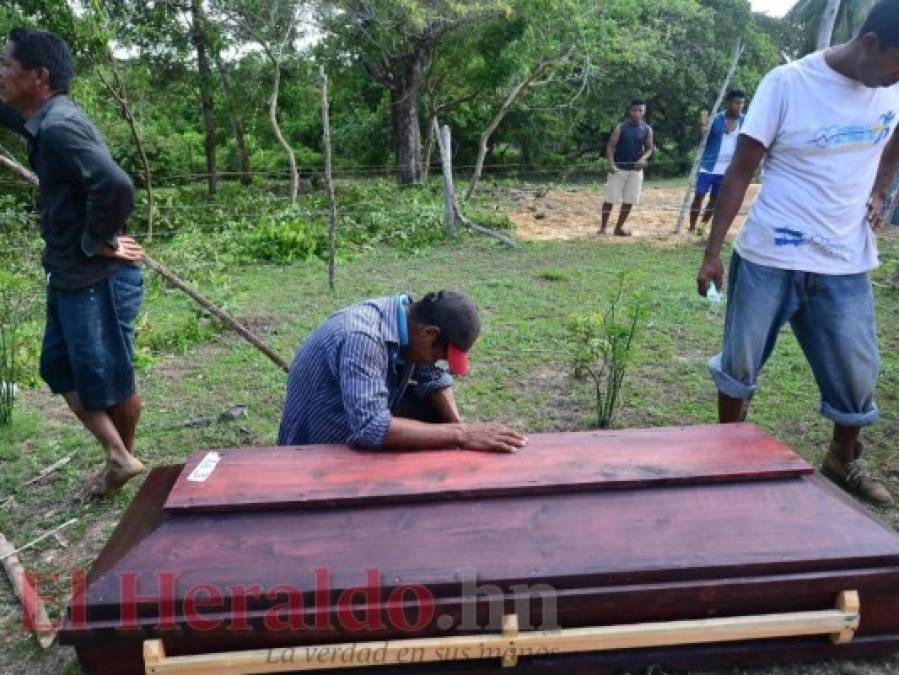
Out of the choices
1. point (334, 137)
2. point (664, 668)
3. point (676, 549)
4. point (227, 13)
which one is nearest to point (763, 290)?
point (676, 549)

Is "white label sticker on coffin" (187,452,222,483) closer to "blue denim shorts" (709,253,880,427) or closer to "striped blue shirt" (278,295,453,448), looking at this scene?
"striped blue shirt" (278,295,453,448)

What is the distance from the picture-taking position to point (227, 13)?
39.1 feet

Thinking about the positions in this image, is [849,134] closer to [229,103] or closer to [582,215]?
[582,215]

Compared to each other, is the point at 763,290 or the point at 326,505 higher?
the point at 763,290

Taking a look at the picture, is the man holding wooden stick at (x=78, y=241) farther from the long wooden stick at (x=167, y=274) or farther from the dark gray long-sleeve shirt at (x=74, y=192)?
the long wooden stick at (x=167, y=274)

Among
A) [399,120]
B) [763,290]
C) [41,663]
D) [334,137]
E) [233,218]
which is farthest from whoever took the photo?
[334,137]

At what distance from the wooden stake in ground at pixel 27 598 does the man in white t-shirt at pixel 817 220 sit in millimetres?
2513

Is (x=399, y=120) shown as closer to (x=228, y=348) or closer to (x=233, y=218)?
(x=233, y=218)

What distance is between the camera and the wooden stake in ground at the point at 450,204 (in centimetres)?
850

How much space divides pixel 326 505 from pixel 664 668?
1043 millimetres

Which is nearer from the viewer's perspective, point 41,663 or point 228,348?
point 41,663

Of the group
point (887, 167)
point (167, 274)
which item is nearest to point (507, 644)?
point (887, 167)

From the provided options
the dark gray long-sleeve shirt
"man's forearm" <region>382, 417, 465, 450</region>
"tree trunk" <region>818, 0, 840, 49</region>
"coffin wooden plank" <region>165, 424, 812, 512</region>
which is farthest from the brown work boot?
"tree trunk" <region>818, 0, 840, 49</region>

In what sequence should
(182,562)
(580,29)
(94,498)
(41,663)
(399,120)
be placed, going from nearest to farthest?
1. (182,562)
2. (41,663)
3. (94,498)
4. (580,29)
5. (399,120)
